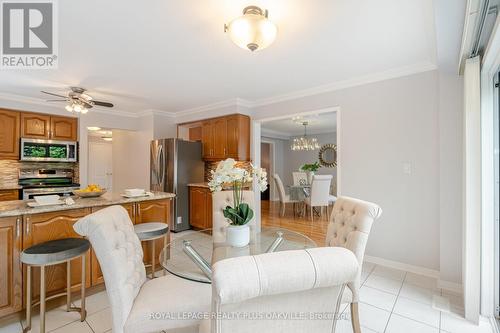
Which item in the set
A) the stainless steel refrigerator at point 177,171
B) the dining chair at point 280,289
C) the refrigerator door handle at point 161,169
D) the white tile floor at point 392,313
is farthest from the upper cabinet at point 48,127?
the dining chair at point 280,289

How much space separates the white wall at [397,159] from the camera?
2662 mm

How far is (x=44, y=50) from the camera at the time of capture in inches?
96.2

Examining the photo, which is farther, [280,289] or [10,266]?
[10,266]

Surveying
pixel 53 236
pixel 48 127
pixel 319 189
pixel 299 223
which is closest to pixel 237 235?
pixel 53 236

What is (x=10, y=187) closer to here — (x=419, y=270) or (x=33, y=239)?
(x=33, y=239)

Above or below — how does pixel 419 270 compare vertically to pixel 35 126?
below

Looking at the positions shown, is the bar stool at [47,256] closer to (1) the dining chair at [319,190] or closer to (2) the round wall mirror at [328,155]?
(1) the dining chair at [319,190]

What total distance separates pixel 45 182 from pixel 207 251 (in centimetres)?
418

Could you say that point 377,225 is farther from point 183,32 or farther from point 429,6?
point 183,32

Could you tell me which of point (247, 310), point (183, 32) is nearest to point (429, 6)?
point (183, 32)

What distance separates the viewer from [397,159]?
2.88 metres

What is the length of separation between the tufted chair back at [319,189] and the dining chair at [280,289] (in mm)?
4442

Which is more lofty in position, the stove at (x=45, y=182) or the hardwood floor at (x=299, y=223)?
the stove at (x=45, y=182)

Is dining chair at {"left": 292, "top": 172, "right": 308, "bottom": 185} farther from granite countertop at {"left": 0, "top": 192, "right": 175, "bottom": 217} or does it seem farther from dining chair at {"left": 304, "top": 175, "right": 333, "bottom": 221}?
granite countertop at {"left": 0, "top": 192, "right": 175, "bottom": 217}
